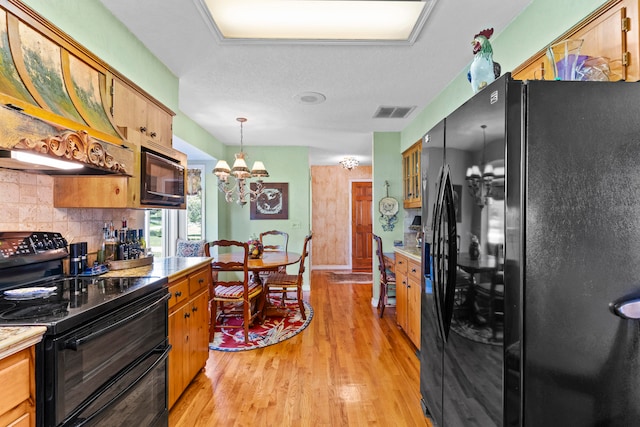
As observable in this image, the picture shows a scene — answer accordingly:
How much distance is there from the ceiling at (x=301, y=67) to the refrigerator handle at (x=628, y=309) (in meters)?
1.72

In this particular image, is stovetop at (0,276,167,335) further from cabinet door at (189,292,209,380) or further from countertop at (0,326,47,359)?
cabinet door at (189,292,209,380)

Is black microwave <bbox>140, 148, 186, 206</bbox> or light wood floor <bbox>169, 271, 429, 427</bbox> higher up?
black microwave <bbox>140, 148, 186, 206</bbox>

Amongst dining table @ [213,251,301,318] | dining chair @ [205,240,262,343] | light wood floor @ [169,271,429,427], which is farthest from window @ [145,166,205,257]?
light wood floor @ [169,271,429,427]

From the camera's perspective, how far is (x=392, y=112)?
393cm

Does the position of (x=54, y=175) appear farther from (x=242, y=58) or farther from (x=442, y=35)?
(x=442, y=35)

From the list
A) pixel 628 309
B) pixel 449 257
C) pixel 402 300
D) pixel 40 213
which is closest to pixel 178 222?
pixel 40 213

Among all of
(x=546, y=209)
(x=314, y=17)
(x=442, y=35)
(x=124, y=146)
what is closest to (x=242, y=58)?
(x=314, y=17)

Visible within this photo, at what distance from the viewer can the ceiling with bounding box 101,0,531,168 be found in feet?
6.71

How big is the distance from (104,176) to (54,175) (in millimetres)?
240

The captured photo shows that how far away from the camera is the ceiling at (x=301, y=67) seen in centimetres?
204

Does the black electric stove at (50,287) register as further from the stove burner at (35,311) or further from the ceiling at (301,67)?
the ceiling at (301,67)

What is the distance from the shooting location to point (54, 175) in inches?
73.2

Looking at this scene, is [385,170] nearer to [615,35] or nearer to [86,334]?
[615,35]

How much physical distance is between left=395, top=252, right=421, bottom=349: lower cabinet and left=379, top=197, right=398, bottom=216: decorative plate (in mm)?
1098
